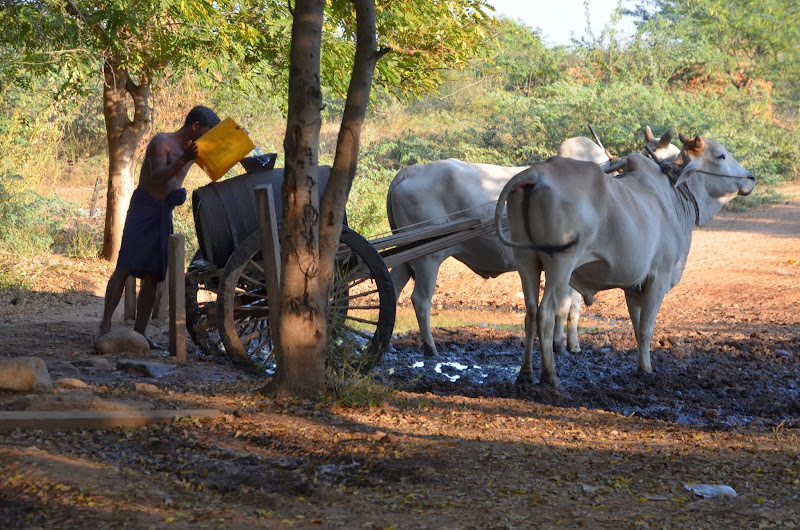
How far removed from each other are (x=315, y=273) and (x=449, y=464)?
1.29 metres

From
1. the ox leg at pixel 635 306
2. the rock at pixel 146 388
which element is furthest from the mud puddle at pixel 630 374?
the rock at pixel 146 388

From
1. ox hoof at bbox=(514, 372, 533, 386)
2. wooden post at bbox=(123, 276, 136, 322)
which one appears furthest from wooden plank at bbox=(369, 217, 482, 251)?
wooden post at bbox=(123, 276, 136, 322)

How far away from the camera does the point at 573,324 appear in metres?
7.99

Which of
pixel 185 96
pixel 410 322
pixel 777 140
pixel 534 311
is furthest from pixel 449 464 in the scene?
pixel 777 140

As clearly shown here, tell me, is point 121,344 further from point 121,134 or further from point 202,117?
point 121,134

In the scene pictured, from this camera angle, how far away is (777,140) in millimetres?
22250

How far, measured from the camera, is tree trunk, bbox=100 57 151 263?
35.6 feet

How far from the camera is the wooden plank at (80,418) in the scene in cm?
380

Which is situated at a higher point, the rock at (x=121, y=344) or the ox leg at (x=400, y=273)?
the ox leg at (x=400, y=273)

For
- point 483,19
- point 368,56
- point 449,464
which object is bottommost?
point 449,464

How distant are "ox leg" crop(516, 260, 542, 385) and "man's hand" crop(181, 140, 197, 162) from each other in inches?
91.2

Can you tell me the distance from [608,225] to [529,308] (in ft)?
2.57

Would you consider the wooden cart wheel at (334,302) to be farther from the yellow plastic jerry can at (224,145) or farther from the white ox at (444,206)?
the white ox at (444,206)

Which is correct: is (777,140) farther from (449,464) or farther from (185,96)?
(449,464)
